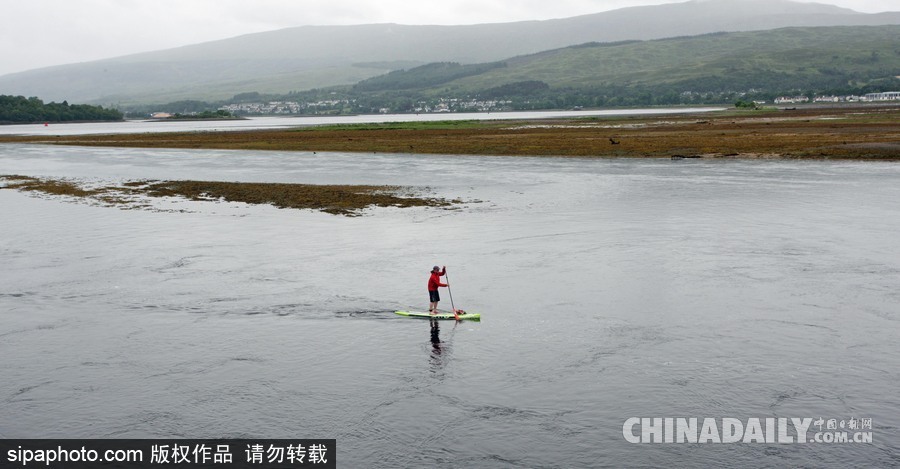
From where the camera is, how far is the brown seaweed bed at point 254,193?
58.8 m

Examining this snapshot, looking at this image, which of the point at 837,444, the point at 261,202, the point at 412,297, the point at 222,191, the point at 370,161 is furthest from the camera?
the point at 370,161

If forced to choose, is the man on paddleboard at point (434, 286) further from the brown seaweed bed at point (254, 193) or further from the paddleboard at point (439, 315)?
the brown seaweed bed at point (254, 193)

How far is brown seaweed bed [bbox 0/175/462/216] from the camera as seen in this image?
58750mm

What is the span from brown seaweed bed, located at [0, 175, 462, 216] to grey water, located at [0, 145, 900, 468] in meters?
3.84

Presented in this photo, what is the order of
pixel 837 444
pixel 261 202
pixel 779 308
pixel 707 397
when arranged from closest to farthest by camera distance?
1. pixel 837 444
2. pixel 707 397
3. pixel 779 308
4. pixel 261 202

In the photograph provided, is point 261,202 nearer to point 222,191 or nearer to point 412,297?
point 222,191

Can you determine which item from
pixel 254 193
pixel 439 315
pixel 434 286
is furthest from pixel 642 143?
pixel 439 315

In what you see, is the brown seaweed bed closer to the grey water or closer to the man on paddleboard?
the grey water

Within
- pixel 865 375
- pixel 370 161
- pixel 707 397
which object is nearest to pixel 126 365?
pixel 707 397

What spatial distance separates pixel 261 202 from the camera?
60.9 metres

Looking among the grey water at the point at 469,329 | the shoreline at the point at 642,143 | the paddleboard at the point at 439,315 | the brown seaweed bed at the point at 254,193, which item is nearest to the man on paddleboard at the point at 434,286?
the paddleboard at the point at 439,315

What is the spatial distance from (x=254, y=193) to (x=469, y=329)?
41.8 meters

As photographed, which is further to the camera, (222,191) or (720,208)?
(222,191)

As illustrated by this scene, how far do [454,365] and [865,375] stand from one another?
1216 cm
